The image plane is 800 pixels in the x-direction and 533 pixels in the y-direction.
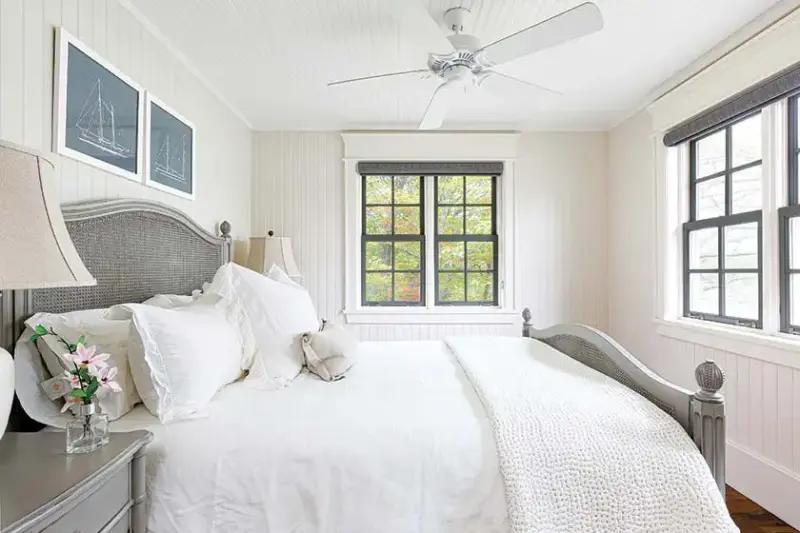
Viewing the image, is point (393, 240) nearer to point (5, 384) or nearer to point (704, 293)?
point (704, 293)

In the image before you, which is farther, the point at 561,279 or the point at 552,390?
the point at 561,279

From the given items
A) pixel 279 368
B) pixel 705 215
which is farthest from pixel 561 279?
pixel 279 368

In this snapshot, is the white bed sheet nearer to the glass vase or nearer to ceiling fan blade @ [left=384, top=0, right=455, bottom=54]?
the glass vase

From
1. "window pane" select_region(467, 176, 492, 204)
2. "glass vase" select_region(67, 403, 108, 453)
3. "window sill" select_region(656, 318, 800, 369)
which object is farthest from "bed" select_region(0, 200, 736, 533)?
"window pane" select_region(467, 176, 492, 204)

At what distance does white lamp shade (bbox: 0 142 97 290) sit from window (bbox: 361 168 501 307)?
123 inches

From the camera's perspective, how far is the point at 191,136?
2.68 m

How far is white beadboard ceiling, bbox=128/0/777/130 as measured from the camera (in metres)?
2.11

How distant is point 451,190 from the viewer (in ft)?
13.0

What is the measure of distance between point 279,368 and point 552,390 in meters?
1.07

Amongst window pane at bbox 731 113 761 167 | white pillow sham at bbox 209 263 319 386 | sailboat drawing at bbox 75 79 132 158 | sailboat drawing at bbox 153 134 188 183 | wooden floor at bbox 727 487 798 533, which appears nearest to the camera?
sailboat drawing at bbox 75 79 132 158

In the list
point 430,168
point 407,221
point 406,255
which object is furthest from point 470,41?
point 406,255

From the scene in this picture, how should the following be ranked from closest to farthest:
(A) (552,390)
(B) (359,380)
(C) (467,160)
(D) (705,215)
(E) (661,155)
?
1. (A) (552,390)
2. (B) (359,380)
3. (D) (705,215)
4. (E) (661,155)
5. (C) (467,160)

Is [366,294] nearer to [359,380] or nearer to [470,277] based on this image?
[470,277]

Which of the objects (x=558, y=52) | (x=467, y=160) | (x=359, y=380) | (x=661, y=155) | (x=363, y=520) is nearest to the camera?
(x=363, y=520)
